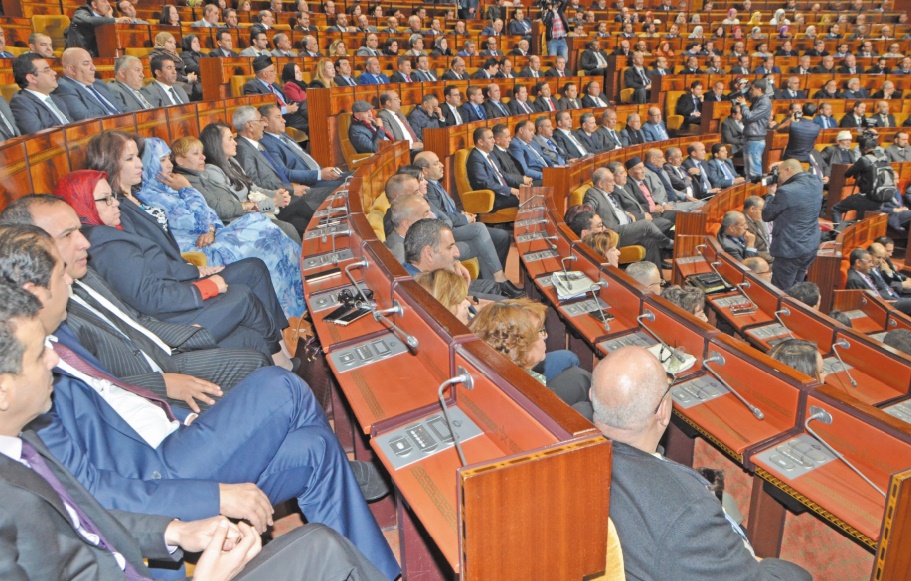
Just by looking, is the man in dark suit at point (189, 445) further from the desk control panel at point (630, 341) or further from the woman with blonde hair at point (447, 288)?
the desk control panel at point (630, 341)

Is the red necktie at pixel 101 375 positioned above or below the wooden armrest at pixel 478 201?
above

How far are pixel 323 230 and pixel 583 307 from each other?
3.35 feet

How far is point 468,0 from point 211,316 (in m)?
7.17

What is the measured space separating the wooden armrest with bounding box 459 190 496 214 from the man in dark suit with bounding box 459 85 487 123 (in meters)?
1.38

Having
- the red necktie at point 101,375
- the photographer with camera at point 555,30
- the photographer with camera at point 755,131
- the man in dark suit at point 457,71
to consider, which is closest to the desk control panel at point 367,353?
the red necktie at point 101,375

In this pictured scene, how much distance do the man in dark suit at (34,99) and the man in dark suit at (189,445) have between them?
69.3 inches

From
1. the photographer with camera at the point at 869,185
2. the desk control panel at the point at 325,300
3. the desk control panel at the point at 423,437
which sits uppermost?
the desk control panel at the point at 423,437

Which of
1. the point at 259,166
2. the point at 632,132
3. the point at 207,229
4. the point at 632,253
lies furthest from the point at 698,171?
the point at 207,229

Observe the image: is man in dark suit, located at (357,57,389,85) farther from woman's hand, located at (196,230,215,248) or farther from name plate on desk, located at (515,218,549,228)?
woman's hand, located at (196,230,215,248)

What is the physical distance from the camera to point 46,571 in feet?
2.66

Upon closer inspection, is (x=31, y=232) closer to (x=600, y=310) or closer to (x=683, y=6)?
(x=600, y=310)

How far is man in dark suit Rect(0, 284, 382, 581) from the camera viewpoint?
81 cm

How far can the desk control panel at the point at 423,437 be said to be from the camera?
1228mm

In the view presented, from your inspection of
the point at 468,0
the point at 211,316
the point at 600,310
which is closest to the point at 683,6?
the point at 468,0
